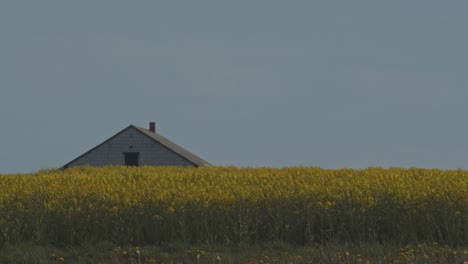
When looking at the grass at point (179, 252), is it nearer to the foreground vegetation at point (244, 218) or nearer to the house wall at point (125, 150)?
the foreground vegetation at point (244, 218)

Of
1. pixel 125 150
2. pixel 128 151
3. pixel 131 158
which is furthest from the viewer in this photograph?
pixel 131 158

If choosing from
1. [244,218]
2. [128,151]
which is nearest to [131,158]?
[128,151]

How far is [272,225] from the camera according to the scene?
1438 centimetres

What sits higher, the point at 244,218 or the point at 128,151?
the point at 128,151

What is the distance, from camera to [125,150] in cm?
4278

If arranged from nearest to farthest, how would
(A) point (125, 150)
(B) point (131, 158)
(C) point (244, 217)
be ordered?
(C) point (244, 217)
(A) point (125, 150)
(B) point (131, 158)

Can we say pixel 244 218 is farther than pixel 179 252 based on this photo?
Yes

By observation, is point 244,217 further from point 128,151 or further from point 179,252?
point 128,151

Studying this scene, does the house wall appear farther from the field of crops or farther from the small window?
the field of crops

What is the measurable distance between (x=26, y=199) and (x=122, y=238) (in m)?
2.68

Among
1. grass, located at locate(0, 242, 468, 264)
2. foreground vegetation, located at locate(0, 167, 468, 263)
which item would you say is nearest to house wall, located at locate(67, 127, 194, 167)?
foreground vegetation, located at locate(0, 167, 468, 263)

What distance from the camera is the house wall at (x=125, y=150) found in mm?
42312

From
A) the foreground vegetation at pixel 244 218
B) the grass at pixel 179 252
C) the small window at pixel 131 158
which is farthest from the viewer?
the small window at pixel 131 158

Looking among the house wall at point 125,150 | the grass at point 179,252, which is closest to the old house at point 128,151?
the house wall at point 125,150
